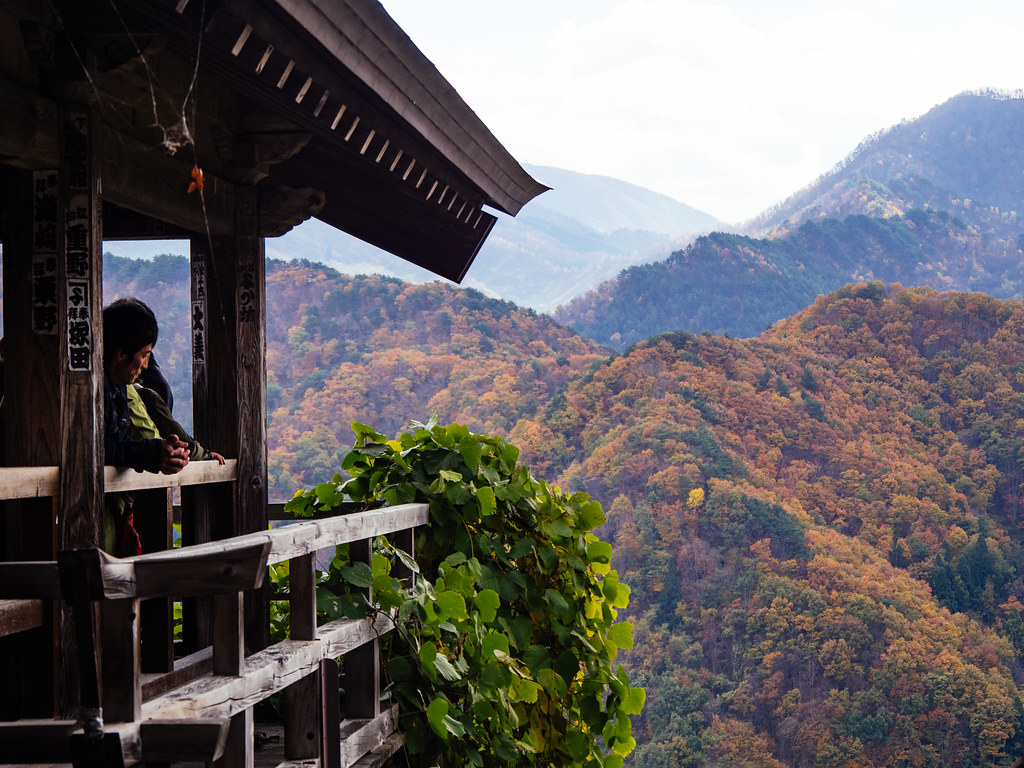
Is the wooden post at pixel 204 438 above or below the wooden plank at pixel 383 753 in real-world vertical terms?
above

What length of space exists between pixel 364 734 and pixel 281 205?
2.08 m

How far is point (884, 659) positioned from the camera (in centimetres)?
3672

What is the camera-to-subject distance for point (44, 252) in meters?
2.44

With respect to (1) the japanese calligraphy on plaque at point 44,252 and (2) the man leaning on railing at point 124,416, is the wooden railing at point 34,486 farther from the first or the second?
(1) the japanese calligraphy on plaque at point 44,252

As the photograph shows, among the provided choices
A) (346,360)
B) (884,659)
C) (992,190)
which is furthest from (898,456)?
(992,190)

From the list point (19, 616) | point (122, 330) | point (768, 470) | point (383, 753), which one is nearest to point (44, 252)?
point (122, 330)

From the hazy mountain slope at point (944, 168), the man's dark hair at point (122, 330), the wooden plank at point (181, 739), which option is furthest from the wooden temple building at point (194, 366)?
the hazy mountain slope at point (944, 168)

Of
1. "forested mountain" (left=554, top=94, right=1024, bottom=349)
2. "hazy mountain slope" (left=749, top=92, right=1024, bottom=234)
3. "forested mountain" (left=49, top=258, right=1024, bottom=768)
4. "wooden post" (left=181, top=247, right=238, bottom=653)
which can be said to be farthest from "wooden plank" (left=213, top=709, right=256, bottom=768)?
"hazy mountain slope" (left=749, top=92, right=1024, bottom=234)

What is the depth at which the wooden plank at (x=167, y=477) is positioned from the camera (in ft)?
8.26

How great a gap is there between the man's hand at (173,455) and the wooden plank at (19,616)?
1.36 ft

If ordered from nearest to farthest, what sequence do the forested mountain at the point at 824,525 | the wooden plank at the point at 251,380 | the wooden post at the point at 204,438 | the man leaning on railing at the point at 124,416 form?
the man leaning on railing at the point at 124,416
the wooden post at the point at 204,438
the wooden plank at the point at 251,380
the forested mountain at the point at 824,525

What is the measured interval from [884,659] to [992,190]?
279 feet

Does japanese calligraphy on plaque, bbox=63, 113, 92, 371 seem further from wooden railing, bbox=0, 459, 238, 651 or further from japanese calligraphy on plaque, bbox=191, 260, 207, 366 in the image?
japanese calligraphy on plaque, bbox=191, 260, 207, 366

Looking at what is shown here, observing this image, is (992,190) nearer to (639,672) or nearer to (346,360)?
(346,360)
